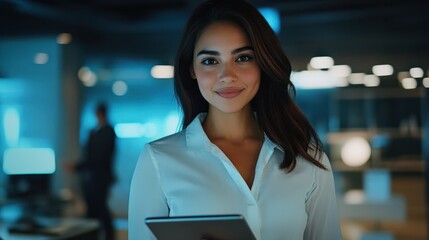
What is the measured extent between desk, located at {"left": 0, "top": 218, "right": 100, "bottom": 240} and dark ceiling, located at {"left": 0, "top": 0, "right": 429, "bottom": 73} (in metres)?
2.99

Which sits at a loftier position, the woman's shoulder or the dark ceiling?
the dark ceiling

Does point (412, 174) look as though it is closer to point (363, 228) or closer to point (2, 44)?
point (363, 228)

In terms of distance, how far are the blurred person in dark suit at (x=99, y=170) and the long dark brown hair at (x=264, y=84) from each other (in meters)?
5.31

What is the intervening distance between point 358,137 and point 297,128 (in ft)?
16.5

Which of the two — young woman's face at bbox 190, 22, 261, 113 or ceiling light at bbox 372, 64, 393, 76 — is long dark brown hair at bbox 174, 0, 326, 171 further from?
ceiling light at bbox 372, 64, 393, 76

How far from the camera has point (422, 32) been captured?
666 cm

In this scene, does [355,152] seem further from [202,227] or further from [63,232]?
[202,227]

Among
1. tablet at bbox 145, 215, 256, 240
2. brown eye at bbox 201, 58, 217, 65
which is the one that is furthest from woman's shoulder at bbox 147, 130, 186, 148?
tablet at bbox 145, 215, 256, 240

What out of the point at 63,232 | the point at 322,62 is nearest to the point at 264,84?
the point at 63,232

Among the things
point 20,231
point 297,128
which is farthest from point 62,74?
point 297,128

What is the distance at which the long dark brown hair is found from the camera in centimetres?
181

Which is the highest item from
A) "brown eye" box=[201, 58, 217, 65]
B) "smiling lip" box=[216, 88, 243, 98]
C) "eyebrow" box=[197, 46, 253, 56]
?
"eyebrow" box=[197, 46, 253, 56]

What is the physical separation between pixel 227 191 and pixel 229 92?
0.94ft

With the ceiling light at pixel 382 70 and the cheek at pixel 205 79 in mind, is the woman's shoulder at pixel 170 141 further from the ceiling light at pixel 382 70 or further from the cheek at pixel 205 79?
the ceiling light at pixel 382 70
